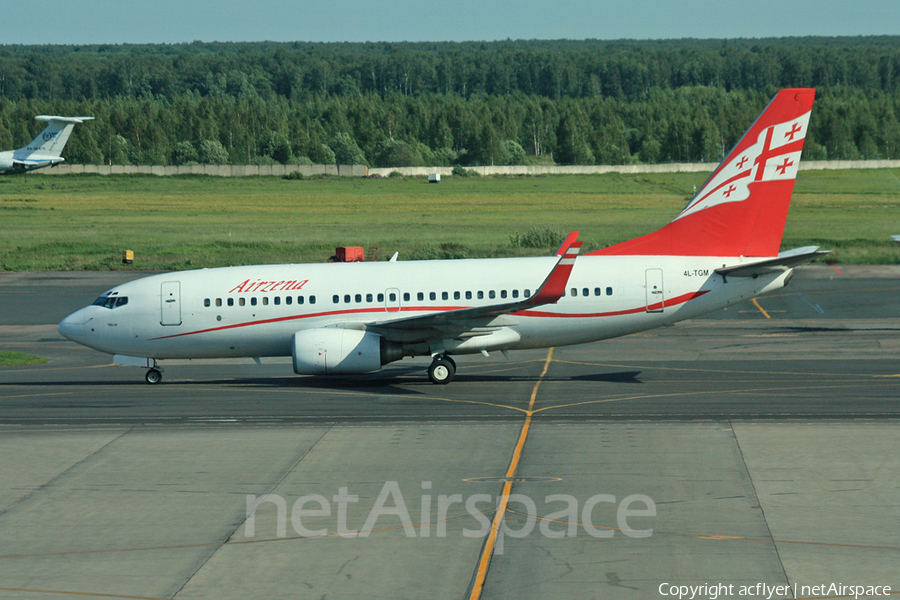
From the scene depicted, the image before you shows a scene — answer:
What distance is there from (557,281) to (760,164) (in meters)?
8.93

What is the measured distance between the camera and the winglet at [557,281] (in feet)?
96.3

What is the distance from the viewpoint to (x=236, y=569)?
50.4 feet

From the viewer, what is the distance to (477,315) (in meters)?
30.9

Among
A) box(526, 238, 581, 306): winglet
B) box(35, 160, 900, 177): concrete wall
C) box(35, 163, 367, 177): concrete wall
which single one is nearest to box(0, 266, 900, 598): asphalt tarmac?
box(526, 238, 581, 306): winglet

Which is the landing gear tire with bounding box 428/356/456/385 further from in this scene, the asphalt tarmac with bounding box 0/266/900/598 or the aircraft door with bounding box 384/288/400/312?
the aircraft door with bounding box 384/288/400/312

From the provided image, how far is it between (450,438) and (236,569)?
9.70 metres

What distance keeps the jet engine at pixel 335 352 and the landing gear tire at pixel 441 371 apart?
2.04 m

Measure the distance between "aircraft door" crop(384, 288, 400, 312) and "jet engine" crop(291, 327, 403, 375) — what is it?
52.8 inches

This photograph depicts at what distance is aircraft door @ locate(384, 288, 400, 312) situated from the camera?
1272 inches

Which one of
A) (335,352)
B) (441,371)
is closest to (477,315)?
(441,371)

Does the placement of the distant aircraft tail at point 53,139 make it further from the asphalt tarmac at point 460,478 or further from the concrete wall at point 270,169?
the asphalt tarmac at point 460,478

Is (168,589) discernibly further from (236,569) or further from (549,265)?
(549,265)

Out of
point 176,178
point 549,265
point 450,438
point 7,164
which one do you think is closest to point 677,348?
point 549,265

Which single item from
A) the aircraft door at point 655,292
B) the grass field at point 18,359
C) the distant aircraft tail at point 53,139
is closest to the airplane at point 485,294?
the aircraft door at point 655,292
